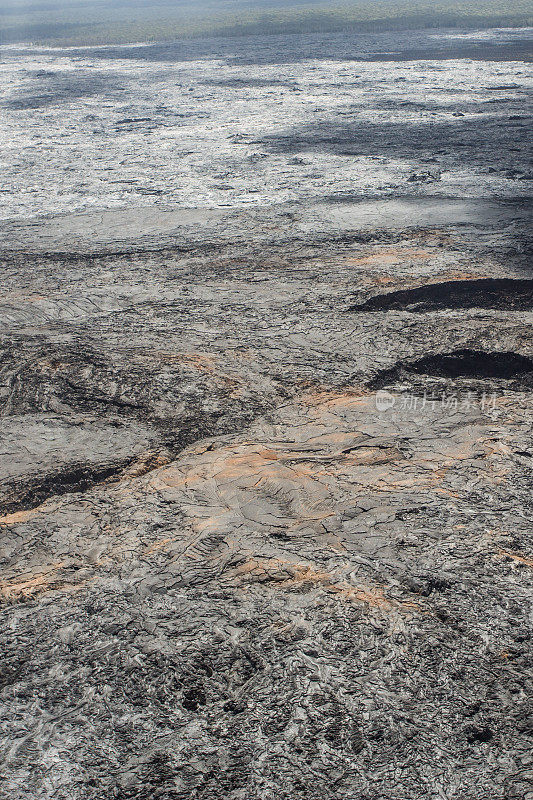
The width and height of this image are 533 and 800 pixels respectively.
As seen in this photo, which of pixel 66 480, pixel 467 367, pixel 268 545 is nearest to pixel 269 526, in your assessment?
pixel 268 545

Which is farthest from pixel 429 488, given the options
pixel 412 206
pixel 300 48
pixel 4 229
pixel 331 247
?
pixel 300 48

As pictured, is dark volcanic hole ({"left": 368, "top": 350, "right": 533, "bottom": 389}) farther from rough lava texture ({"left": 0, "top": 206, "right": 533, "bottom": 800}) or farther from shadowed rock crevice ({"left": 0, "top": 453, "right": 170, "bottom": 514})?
shadowed rock crevice ({"left": 0, "top": 453, "right": 170, "bottom": 514})

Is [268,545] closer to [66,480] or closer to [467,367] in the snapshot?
[66,480]

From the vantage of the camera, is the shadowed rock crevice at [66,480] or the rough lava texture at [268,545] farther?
the shadowed rock crevice at [66,480]

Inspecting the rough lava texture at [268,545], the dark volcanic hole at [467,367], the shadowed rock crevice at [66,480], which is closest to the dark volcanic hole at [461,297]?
the rough lava texture at [268,545]

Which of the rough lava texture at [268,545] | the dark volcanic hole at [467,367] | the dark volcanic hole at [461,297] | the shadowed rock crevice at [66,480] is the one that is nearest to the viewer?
the rough lava texture at [268,545]

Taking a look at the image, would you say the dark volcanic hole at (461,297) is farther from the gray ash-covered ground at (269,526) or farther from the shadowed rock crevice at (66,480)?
the shadowed rock crevice at (66,480)
